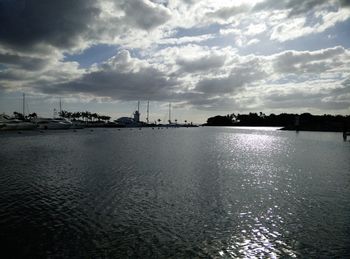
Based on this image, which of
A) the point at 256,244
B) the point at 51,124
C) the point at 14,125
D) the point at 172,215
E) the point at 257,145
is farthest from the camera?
the point at 51,124

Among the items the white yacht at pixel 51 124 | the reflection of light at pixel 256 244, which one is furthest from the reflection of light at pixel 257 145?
the white yacht at pixel 51 124

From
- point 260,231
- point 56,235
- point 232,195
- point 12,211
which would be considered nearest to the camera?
point 56,235

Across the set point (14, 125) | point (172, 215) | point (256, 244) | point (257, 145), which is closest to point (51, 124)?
point (14, 125)

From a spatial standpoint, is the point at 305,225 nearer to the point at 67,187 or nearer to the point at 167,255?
the point at 167,255

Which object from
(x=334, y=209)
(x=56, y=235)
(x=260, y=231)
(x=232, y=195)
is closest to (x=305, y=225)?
(x=260, y=231)

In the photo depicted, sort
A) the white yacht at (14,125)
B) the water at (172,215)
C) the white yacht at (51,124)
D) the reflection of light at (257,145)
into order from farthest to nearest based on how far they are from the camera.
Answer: the white yacht at (51,124) → the white yacht at (14,125) → the reflection of light at (257,145) → the water at (172,215)

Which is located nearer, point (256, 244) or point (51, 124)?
point (256, 244)

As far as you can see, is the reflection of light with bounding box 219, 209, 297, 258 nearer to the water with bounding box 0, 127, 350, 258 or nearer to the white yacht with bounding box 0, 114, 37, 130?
the water with bounding box 0, 127, 350, 258

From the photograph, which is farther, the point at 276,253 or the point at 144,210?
the point at 144,210

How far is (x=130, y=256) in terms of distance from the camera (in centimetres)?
1266

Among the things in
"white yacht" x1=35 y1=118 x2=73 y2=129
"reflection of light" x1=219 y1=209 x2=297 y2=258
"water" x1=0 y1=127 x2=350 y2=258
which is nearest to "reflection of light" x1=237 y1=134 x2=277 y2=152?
"water" x1=0 y1=127 x2=350 y2=258

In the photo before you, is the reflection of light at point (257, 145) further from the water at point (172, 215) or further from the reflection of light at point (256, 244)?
the reflection of light at point (256, 244)

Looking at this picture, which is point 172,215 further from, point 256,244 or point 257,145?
point 257,145

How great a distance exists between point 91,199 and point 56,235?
7.06m
